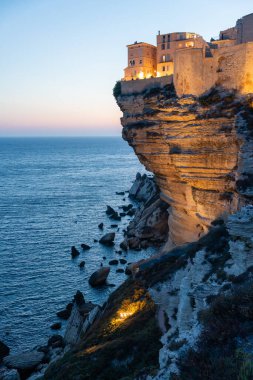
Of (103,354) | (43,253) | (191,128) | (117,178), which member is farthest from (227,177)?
(117,178)

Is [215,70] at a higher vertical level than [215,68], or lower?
lower

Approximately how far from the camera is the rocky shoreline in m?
30.9

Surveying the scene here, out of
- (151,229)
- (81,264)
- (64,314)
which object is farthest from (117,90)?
(64,314)

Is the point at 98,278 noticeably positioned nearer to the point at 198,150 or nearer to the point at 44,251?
the point at 44,251

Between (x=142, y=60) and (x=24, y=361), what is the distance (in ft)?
121

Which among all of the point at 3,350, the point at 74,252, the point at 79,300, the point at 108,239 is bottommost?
the point at 3,350

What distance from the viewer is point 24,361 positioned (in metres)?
31.1

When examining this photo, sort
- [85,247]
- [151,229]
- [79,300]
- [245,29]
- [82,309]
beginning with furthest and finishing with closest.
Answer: [85,247], [151,229], [79,300], [245,29], [82,309]

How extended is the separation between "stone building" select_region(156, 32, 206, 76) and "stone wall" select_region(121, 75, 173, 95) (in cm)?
718

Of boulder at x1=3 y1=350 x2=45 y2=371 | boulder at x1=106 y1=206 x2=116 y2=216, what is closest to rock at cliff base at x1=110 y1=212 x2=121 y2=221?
boulder at x1=106 y1=206 x2=116 y2=216

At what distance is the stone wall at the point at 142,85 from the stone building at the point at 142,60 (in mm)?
6760

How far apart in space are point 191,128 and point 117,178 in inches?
3667

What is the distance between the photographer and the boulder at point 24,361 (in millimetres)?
30891

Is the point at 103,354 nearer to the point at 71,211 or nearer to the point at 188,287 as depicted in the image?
the point at 188,287
